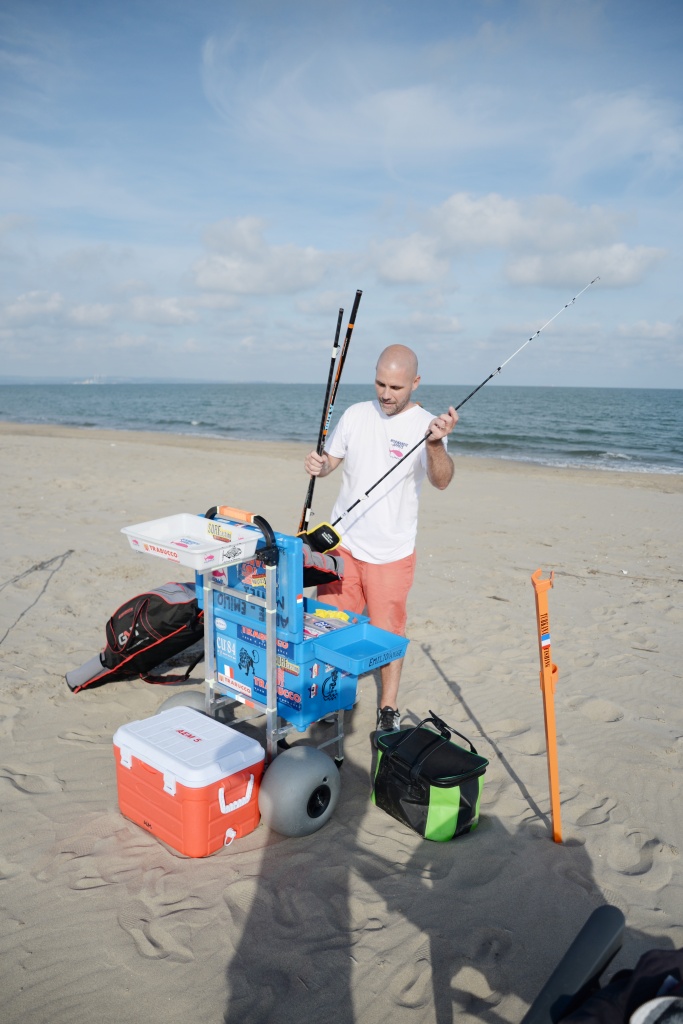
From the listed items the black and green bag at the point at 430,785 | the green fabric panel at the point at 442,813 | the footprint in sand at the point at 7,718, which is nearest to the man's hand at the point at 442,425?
the black and green bag at the point at 430,785

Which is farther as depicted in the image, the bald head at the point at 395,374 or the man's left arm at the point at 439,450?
the bald head at the point at 395,374

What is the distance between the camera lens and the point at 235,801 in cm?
322

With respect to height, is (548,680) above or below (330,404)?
below

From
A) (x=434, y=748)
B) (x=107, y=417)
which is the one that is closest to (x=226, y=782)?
(x=434, y=748)

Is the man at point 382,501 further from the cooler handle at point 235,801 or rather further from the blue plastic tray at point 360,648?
the cooler handle at point 235,801

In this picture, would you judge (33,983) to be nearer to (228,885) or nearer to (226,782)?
(228,885)

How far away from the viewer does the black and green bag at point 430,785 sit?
3.36 meters

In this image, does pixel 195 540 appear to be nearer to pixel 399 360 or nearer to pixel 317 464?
pixel 317 464

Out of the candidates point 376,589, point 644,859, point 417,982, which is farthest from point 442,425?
point 417,982

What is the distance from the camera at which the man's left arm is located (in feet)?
12.3

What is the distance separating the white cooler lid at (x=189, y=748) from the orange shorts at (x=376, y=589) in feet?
3.93

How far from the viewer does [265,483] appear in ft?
45.8

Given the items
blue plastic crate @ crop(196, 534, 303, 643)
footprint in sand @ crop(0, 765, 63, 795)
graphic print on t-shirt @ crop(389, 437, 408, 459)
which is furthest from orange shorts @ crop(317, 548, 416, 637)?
footprint in sand @ crop(0, 765, 63, 795)

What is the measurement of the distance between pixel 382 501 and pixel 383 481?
13 centimetres
